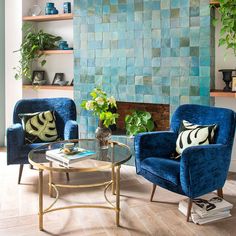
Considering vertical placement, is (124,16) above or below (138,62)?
above

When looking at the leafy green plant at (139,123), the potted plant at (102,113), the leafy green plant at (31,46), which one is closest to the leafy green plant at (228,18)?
the leafy green plant at (139,123)

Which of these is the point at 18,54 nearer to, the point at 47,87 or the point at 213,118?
the point at 47,87

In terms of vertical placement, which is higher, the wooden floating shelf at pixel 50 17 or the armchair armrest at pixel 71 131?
the wooden floating shelf at pixel 50 17

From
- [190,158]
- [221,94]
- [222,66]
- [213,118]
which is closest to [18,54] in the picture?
[222,66]

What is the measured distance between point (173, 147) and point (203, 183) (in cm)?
62

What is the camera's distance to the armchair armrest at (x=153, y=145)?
337 cm

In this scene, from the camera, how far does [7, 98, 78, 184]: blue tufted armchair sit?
146 inches

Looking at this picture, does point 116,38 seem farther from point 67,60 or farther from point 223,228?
point 223,228

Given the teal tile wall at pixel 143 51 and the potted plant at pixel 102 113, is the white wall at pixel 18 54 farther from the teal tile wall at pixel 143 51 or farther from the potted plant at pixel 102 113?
the potted plant at pixel 102 113

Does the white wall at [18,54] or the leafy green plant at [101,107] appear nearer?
the leafy green plant at [101,107]

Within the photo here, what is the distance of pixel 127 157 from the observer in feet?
9.89

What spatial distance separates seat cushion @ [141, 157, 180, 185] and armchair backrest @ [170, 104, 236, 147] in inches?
17.8

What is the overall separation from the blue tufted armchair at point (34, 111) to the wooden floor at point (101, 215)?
0.36 meters

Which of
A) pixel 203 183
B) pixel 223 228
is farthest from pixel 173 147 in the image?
pixel 223 228
